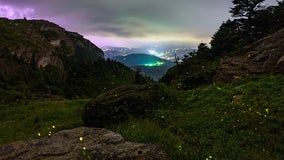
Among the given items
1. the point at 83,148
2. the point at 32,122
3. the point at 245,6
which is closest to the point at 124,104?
the point at 83,148

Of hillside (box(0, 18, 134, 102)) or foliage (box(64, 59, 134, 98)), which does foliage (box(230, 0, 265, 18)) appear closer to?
hillside (box(0, 18, 134, 102))

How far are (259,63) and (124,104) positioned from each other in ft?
50.3

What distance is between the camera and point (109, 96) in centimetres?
2169

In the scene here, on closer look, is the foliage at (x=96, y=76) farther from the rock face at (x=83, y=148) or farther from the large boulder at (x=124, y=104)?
the rock face at (x=83, y=148)

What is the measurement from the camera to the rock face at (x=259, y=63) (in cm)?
2516

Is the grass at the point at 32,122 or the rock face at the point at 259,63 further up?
the rock face at the point at 259,63

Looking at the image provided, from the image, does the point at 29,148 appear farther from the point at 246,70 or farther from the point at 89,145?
the point at 246,70

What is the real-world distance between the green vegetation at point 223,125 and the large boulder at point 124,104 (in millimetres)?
1124

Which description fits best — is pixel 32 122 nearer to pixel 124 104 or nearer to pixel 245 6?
pixel 124 104

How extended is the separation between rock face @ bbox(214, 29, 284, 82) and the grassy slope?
2.27m

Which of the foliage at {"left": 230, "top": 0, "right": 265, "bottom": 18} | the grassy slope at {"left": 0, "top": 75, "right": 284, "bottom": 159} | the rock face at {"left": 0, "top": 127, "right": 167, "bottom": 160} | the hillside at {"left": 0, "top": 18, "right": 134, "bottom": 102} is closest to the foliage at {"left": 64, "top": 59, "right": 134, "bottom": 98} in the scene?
the hillside at {"left": 0, "top": 18, "right": 134, "bottom": 102}

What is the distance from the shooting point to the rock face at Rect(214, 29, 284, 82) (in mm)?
25156

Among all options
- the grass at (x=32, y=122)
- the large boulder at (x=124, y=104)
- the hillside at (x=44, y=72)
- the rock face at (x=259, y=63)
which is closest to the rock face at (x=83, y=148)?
the grass at (x=32, y=122)

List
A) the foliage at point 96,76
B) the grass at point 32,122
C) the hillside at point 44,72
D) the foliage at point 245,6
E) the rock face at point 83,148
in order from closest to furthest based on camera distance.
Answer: the rock face at point 83,148 → the grass at point 32,122 → the foliage at point 245,6 → the hillside at point 44,72 → the foliage at point 96,76
